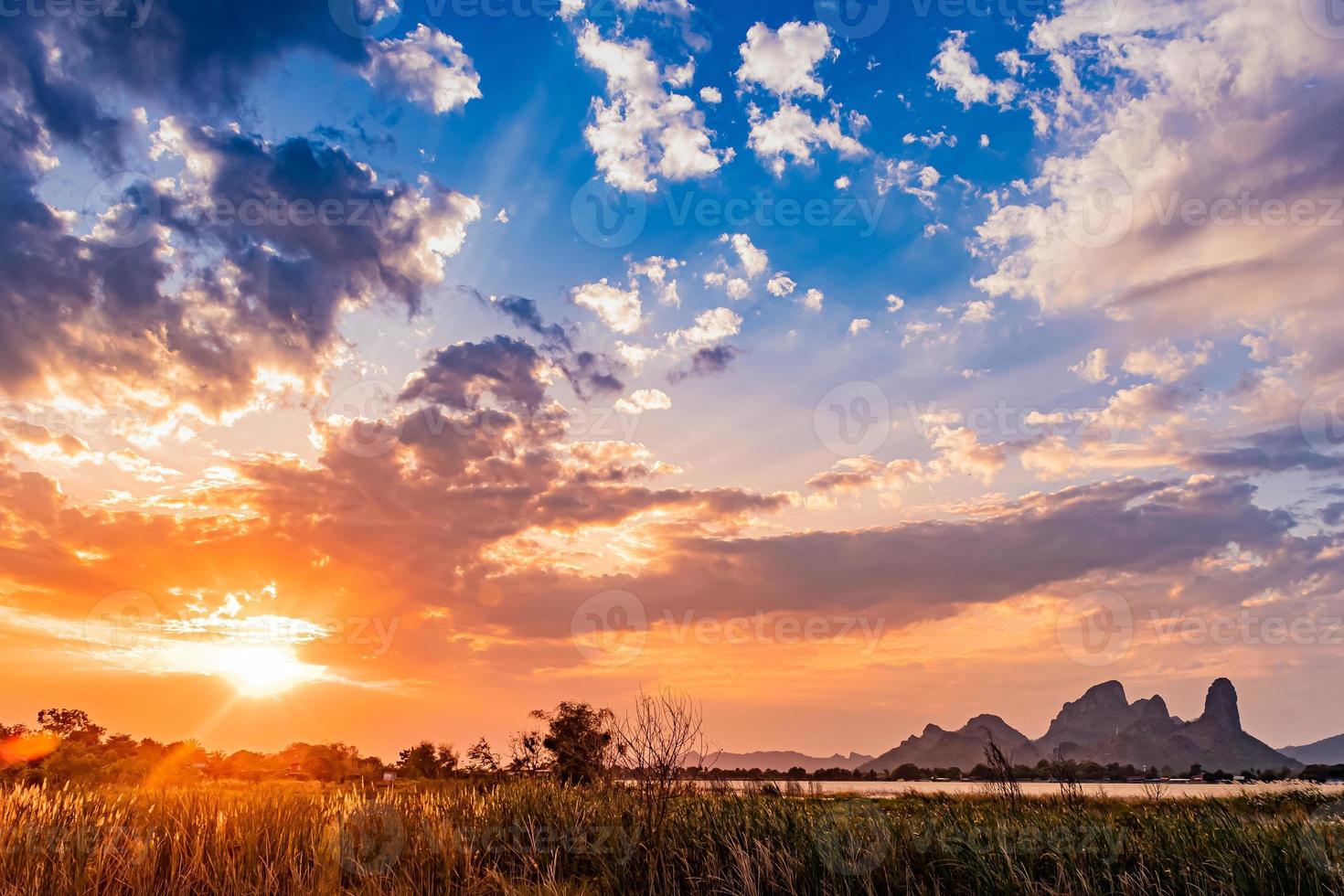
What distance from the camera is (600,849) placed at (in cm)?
1753

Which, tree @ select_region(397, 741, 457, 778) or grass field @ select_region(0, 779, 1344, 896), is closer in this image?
grass field @ select_region(0, 779, 1344, 896)

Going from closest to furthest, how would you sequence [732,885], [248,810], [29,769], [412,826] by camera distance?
[732,885]
[248,810]
[412,826]
[29,769]

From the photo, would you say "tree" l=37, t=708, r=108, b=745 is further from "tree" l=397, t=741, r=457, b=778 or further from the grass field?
the grass field

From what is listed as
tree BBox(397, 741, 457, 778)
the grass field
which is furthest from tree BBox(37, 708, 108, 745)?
the grass field

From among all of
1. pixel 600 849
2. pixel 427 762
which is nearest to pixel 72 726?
pixel 427 762

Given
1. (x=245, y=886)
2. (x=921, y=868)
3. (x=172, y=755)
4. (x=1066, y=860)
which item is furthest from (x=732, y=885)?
(x=172, y=755)

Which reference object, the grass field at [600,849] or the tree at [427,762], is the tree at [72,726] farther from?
the grass field at [600,849]

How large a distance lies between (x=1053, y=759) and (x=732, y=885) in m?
17.4

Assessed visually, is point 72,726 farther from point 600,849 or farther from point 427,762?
point 600,849

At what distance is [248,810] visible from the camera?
52.9ft

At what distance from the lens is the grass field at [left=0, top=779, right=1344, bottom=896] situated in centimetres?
1337

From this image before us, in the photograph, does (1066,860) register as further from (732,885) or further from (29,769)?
(29,769)

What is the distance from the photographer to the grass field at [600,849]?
43.9 ft

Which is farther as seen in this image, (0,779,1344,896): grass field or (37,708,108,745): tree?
(37,708,108,745): tree
